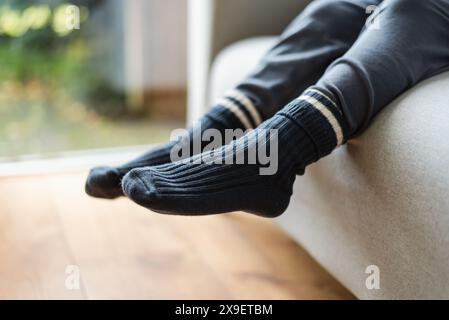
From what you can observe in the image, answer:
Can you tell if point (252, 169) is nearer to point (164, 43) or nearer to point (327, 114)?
point (327, 114)

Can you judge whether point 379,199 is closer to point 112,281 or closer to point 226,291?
point 226,291

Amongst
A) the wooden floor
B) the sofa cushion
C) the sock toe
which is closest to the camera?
the sofa cushion

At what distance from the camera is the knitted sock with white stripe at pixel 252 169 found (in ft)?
2.09

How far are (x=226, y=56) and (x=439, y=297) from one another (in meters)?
0.63

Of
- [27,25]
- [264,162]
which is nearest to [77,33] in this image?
[27,25]

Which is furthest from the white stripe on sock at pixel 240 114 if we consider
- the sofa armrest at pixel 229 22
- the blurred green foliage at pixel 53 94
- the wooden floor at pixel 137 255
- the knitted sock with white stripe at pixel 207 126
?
the blurred green foliage at pixel 53 94

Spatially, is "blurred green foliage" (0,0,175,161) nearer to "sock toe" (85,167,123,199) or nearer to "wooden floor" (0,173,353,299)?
"wooden floor" (0,173,353,299)

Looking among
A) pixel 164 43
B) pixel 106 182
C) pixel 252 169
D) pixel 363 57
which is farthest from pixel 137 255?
pixel 164 43

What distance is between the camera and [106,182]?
746 mm

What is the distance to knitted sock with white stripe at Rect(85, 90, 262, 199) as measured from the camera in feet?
2.49

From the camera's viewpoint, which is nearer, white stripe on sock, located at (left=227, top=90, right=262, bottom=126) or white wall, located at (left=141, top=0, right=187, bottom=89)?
white stripe on sock, located at (left=227, top=90, right=262, bottom=126)

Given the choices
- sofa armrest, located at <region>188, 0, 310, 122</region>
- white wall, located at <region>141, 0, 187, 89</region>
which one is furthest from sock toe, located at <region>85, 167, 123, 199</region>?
white wall, located at <region>141, 0, 187, 89</region>

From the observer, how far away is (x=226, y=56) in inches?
43.0

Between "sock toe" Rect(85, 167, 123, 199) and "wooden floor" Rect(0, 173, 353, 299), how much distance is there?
17cm
